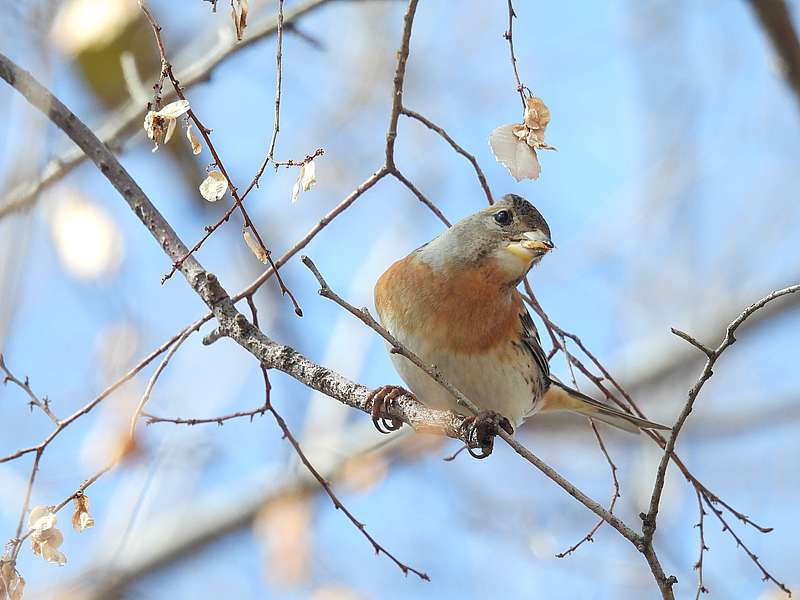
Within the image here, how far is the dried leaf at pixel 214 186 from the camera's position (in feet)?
8.61

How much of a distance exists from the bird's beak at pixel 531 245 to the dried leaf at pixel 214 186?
5.47ft

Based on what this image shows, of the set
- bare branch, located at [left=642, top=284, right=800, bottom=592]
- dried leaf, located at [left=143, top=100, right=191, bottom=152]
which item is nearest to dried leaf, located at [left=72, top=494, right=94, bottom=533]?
dried leaf, located at [left=143, top=100, right=191, bottom=152]

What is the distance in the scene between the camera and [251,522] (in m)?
7.27

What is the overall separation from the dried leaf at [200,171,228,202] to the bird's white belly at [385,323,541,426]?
1434 millimetres

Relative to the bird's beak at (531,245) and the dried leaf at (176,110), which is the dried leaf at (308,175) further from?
the bird's beak at (531,245)

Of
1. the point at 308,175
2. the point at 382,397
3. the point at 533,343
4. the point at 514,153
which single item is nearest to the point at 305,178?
the point at 308,175

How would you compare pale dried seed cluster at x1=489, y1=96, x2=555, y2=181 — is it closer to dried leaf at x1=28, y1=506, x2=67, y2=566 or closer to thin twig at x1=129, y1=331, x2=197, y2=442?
thin twig at x1=129, y1=331, x2=197, y2=442

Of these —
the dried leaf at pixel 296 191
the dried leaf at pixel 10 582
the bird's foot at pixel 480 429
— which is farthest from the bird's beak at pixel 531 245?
the dried leaf at pixel 10 582

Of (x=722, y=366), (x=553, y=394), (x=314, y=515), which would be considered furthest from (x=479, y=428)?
(x=722, y=366)

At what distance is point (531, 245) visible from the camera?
13.0ft

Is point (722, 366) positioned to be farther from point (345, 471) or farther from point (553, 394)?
point (553, 394)

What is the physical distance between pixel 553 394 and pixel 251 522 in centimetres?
344

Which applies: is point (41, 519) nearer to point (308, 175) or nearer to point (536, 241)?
point (308, 175)

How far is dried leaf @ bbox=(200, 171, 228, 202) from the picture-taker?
262 cm
